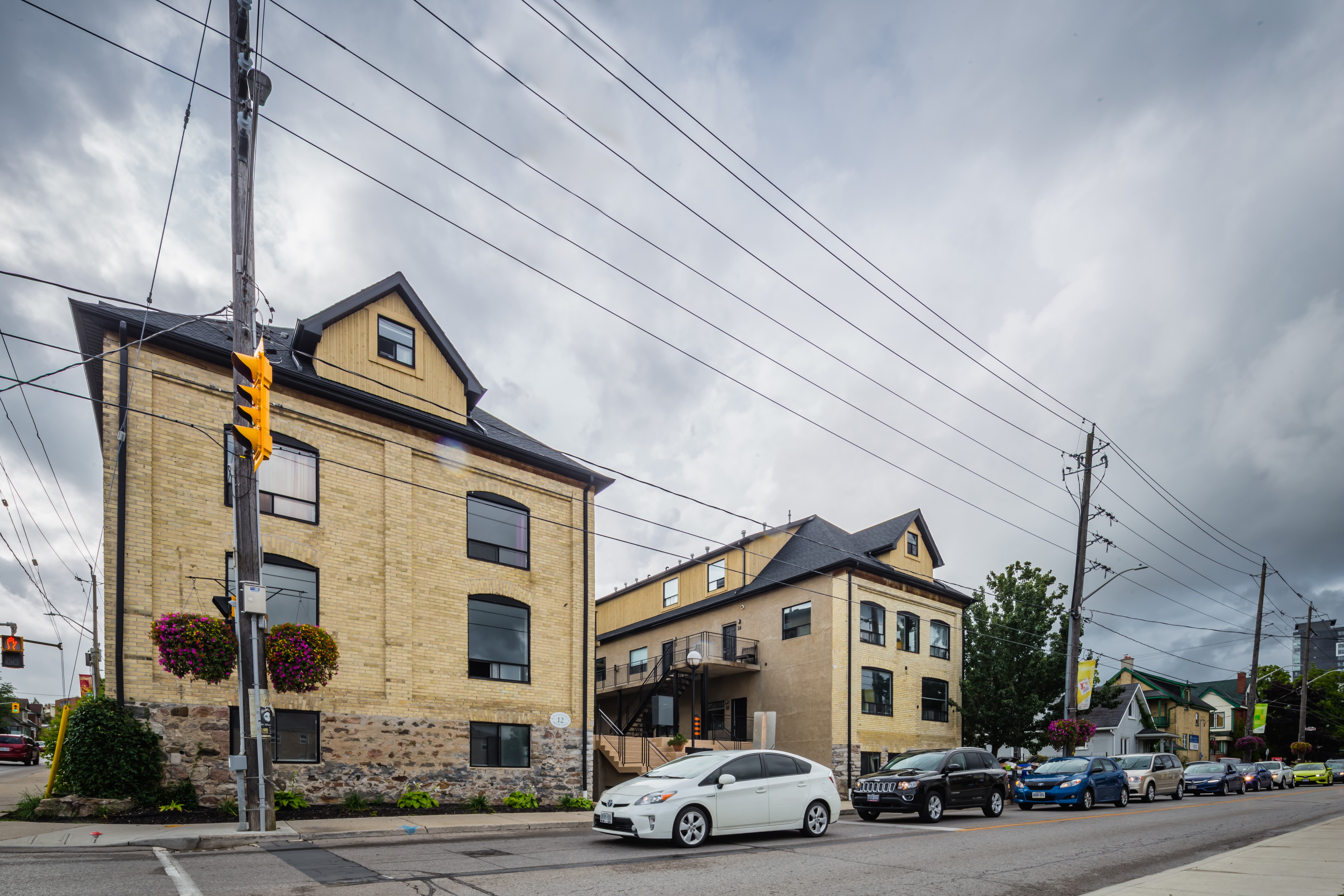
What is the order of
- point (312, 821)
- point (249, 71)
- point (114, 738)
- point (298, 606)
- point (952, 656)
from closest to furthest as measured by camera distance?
point (249, 71)
point (114, 738)
point (312, 821)
point (298, 606)
point (952, 656)

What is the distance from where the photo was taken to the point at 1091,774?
21.4 m

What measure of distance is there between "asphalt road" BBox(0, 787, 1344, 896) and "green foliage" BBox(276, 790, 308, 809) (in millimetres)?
3707

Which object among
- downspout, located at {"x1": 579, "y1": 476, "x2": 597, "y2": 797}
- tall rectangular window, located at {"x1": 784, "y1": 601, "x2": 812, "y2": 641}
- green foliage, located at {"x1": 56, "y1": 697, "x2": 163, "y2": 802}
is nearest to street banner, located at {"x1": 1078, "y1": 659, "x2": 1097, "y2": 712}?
tall rectangular window, located at {"x1": 784, "y1": 601, "x2": 812, "y2": 641}

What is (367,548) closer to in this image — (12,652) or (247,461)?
(247,461)

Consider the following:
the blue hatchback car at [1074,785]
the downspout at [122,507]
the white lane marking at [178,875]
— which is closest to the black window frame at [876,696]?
the blue hatchback car at [1074,785]

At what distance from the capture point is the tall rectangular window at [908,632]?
32.2 m

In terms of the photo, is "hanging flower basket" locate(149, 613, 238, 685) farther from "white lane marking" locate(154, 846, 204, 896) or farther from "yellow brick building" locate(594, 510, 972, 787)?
"yellow brick building" locate(594, 510, 972, 787)

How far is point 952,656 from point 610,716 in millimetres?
15298

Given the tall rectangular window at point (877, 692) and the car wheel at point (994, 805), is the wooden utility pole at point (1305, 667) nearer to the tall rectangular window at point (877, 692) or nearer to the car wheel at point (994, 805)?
the tall rectangular window at point (877, 692)

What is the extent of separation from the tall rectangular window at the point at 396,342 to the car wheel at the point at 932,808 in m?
14.8

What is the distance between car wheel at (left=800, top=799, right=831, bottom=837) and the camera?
43.3 feet

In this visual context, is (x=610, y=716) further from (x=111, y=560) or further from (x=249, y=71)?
(x=249, y=71)

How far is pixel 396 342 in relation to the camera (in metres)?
19.8

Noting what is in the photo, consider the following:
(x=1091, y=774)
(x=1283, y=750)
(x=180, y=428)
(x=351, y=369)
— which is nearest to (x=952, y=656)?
(x=1091, y=774)
